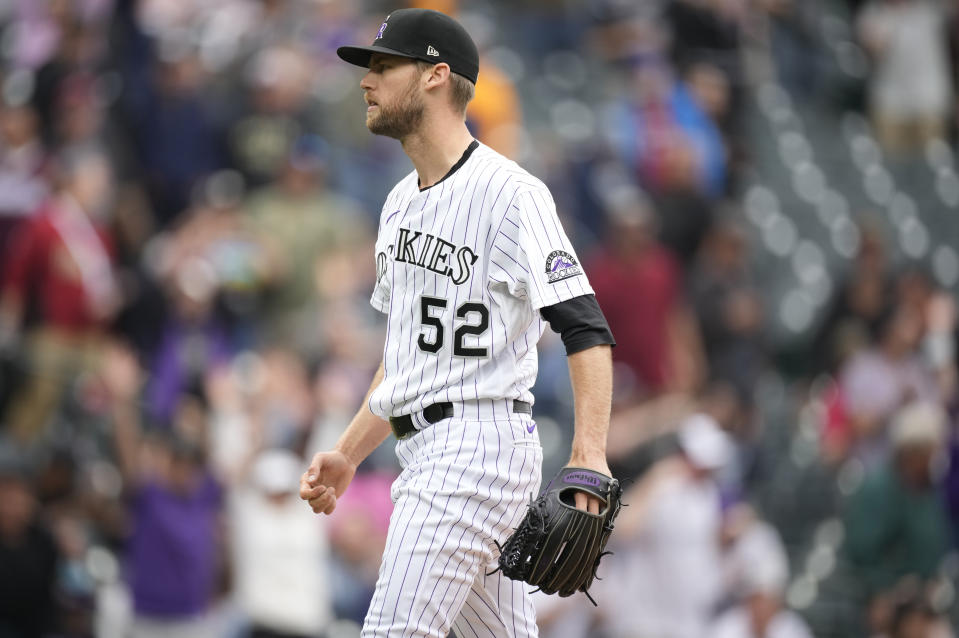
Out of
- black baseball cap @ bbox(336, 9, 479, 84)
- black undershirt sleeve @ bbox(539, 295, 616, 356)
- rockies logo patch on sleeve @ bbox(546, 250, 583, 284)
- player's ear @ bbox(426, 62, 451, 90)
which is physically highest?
black baseball cap @ bbox(336, 9, 479, 84)

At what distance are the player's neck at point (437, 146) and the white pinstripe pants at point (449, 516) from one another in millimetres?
705

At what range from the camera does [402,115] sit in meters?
4.17

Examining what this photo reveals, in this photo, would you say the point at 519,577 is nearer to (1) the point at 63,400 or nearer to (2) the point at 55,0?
(1) the point at 63,400

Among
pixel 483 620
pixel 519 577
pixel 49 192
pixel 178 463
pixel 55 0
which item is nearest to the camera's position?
pixel 519 577

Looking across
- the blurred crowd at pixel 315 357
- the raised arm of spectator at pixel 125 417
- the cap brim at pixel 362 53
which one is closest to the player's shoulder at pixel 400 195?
the cap brim at pixel 362 53

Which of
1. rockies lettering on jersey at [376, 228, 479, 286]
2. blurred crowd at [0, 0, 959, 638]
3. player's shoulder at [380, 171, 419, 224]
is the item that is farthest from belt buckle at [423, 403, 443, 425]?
blurred crowd at [0, 0, 959, 638]

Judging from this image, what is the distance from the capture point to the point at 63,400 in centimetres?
923

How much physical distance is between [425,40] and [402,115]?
22 cm

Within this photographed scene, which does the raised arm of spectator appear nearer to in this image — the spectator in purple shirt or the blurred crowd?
the blurred crowd

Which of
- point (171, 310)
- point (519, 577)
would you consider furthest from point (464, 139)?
point (171, 310)

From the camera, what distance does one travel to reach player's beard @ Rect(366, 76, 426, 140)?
13.7 feet

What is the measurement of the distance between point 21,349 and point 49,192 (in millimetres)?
1241

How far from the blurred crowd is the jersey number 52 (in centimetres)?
345

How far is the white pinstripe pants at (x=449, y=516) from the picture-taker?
12.9ft
